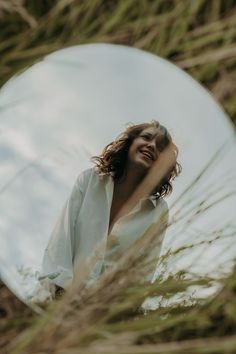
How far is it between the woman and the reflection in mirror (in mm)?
16

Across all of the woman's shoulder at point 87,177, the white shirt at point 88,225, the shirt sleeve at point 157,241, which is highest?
the woman's shoulder at point 87,177

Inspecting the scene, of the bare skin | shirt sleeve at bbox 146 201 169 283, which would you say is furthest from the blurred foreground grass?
the bare skin

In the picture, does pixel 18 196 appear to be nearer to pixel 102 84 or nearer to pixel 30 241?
pixel 30 241

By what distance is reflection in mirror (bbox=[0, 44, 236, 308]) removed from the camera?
3.50 feet

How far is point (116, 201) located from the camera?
107 cm

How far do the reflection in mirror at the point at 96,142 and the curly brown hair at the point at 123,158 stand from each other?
1 centimetres

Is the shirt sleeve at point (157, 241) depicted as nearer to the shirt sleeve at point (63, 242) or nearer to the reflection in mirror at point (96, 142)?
the reflection in mirror at point (96, 142)

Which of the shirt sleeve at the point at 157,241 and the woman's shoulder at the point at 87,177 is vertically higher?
the woman's shoulder at the point at 87,177

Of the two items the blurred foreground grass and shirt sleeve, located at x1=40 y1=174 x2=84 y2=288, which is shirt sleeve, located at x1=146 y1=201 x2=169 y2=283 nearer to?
the blurred foreground grass

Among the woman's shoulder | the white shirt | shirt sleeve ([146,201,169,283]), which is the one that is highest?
the woman's shoulder

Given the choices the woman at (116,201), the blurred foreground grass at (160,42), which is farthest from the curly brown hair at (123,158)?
the blurred foreground grass at (160,42)

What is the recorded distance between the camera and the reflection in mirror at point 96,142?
107 centimetres

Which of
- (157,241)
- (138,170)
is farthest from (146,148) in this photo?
(157,241)

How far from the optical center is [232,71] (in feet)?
4.02
